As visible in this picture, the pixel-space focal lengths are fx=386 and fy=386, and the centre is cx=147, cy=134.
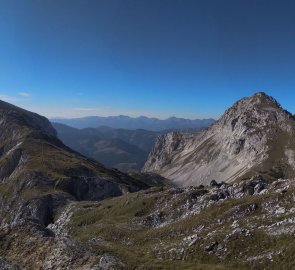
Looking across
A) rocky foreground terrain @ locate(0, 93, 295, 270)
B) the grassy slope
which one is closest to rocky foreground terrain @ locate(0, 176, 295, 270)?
rocky foreground terrain @ locate(0, 93, 295, 270)

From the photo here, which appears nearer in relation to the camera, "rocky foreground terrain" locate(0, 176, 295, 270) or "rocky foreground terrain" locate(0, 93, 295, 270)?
"rocky foreground terrain" locate(0, 176, 295, 270)

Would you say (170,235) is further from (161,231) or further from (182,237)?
(161,231)

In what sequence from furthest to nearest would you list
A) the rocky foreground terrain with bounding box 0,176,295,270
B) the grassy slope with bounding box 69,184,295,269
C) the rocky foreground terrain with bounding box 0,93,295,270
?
the grassy slope with bounding box 69,184,295,269 → the rocky foreground terrain with bounding box 0,93,295,270 → the rocky foreground terrain with bounding box 0,176,295,270

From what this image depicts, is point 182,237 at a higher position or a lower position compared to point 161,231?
higher

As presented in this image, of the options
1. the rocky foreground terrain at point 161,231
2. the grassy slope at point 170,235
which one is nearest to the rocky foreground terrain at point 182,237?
the rocky foreground terrain at point 161,231

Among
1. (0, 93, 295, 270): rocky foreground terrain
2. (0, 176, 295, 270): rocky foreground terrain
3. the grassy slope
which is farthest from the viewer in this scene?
the grassy slope

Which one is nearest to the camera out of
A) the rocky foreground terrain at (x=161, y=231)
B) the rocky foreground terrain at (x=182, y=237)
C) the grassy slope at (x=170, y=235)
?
the rocky foreground terrain at (x=182, y=237)

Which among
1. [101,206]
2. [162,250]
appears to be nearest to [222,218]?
[162,250]

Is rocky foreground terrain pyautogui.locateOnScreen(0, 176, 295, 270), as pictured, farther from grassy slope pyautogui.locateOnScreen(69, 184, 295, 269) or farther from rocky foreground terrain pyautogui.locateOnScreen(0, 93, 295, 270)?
grassy slope pyautogui.locateOnScreen(69, 184, 295, 269)

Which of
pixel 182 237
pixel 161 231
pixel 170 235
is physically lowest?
pixel 161 231

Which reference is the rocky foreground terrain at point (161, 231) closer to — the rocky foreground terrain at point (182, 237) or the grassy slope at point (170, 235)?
the rocky foreground terrain at point (182, 237)

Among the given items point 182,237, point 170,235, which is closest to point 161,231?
point 170,235

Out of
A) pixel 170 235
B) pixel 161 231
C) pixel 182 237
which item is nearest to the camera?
pixel 182 237
